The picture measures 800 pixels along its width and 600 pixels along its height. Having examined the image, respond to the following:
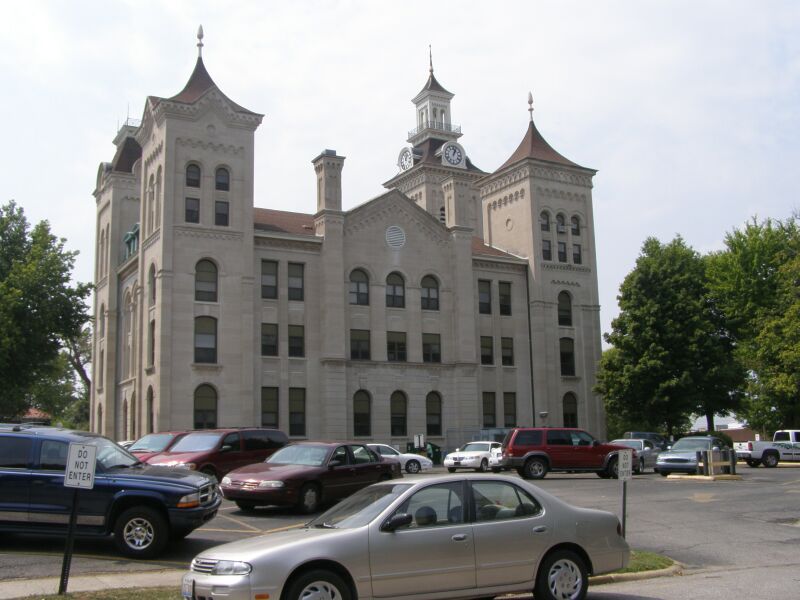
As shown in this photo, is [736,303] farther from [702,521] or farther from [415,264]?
[702,521]

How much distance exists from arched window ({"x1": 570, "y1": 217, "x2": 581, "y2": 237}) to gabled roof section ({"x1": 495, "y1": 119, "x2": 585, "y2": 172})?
3574 millimetres

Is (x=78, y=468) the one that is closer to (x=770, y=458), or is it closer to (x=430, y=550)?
(x=430, y=550)

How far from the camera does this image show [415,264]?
165 ft

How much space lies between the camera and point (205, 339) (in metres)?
43.7

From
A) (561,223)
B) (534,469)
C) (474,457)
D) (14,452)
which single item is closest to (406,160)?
(561,223)

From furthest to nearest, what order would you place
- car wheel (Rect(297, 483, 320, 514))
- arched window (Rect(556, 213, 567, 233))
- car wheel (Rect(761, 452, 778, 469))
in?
arched window (Rect(556, 213, 567, 233))
car wheel (Rect(761, 452, 778, 469))
car wheel (Rect(297, 483, 320, 514))

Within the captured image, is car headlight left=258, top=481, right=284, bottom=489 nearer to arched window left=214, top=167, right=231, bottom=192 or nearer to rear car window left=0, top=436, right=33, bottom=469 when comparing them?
rear car window left=0, top=436, right=33, bottom=469

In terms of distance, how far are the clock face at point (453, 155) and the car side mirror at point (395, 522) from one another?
58.9m

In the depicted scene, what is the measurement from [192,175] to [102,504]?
33.5m

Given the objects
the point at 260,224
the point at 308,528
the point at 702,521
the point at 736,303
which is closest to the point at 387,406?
the point at 260,224

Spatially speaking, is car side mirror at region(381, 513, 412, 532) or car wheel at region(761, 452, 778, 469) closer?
car side mirror at region(381, 513, 412, 532)

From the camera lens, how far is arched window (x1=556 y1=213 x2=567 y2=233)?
56.6m

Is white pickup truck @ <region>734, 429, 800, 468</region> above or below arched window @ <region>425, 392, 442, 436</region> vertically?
below

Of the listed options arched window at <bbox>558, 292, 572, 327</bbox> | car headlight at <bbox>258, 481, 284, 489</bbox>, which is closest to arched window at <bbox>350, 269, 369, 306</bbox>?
arched window at <bbox>558, 292, 572, 327</bbox>
